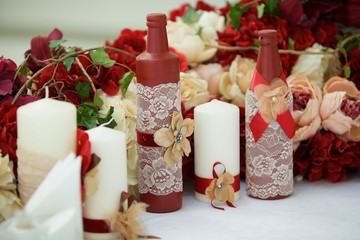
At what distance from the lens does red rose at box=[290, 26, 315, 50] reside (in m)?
1.20

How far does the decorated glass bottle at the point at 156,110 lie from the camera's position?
927mm

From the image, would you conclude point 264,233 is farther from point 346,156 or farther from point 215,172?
point 346,156

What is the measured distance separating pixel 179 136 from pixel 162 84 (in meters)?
0.08

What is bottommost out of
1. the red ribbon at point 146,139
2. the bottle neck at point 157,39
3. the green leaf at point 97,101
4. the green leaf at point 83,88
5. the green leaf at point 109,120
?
the red ribbon at point 146,139

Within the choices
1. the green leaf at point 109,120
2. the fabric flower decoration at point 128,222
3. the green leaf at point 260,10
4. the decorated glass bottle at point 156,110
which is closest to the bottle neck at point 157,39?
the decorated glass bottle at point 156,110

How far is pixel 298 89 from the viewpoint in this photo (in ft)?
3.61

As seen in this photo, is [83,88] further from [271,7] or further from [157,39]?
[271,7]

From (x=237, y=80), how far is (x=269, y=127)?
0.21 meters

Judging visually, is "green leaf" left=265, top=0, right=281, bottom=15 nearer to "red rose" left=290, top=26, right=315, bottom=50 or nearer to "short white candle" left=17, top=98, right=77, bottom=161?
"red rose" left=290, top=26, right=315, bottom=50

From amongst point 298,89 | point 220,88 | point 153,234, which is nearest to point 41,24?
point 220,88

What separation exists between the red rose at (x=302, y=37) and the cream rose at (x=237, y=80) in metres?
0.09

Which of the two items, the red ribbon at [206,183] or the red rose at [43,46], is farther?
the red rose at [43,46]

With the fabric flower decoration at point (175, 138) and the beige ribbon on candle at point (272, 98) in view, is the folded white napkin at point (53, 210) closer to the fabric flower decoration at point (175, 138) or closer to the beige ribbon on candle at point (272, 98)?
the fabric flower decoration at point (175, 138)

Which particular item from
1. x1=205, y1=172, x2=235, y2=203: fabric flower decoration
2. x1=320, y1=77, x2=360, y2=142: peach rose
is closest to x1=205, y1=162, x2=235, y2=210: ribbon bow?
x1=205, y1=172, x2=235, y2=203: fabric flower decoration
